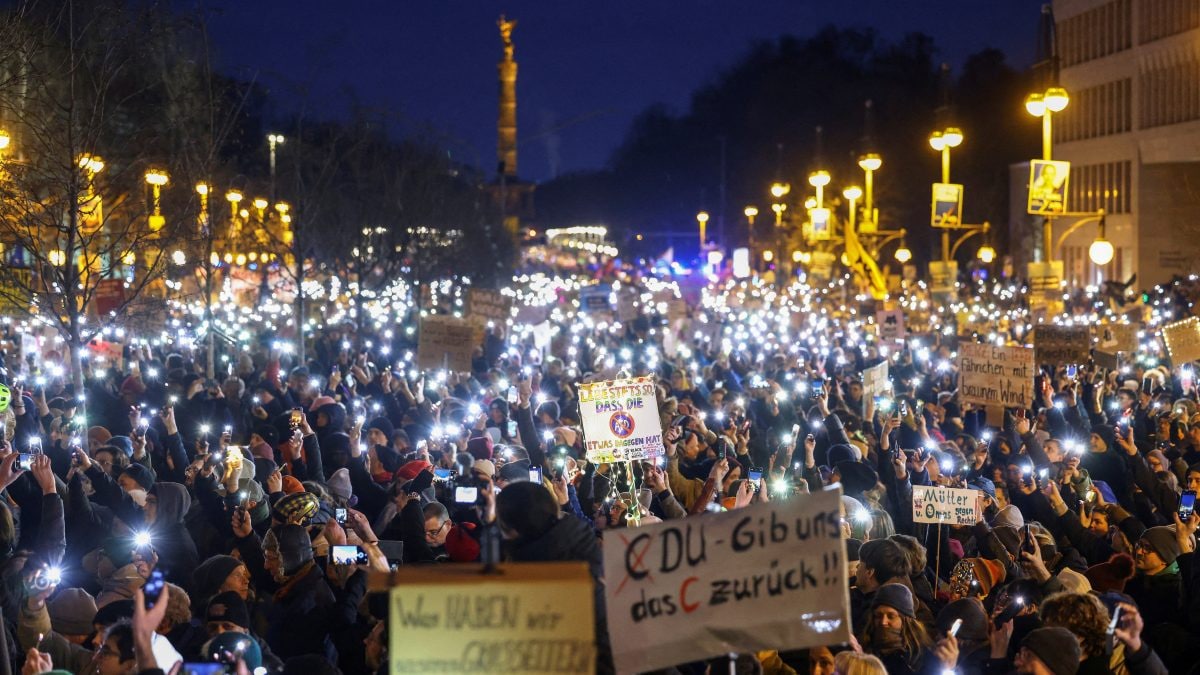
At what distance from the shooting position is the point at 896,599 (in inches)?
287

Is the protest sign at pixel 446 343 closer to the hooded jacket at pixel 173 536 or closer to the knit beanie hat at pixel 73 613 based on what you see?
the hooded jacket at pixel 173 536

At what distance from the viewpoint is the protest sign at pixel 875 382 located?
1720 cm

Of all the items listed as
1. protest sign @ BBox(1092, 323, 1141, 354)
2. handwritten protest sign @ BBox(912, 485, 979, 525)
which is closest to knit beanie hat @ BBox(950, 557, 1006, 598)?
handwritten protest sign @ BBox(912, 485, 979, 525)

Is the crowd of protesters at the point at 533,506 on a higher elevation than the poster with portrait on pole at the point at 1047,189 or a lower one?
lower

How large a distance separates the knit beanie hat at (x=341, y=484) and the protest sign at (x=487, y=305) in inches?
525

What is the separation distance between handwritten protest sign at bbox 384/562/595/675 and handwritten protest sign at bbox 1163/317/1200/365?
48.5 ft

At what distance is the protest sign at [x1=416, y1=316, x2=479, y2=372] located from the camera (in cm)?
2081

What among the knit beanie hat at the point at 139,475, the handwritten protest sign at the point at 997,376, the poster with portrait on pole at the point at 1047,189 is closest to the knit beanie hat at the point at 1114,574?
the knit beanie hat at the point at 139,475

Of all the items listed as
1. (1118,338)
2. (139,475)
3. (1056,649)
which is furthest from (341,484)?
(1118,338)

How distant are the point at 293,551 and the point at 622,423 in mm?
4689

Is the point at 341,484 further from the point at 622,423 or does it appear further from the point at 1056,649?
the point at 1056,649

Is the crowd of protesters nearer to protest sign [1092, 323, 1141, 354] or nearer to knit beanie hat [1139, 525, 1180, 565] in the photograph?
knit beanie hat [1139, 525, 1180, 565]

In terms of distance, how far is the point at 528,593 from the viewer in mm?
4648

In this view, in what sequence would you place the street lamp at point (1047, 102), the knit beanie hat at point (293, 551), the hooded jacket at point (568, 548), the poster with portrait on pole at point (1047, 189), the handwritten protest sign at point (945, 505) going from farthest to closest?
the poster with portrait on pole at point (1047, 189) < the street lamp at point (1047, 102) < the handwritten protest sign at point (945, 505) < the knit beanie hat at point (293, 551) < the hooded jacket at point (568, 548)
